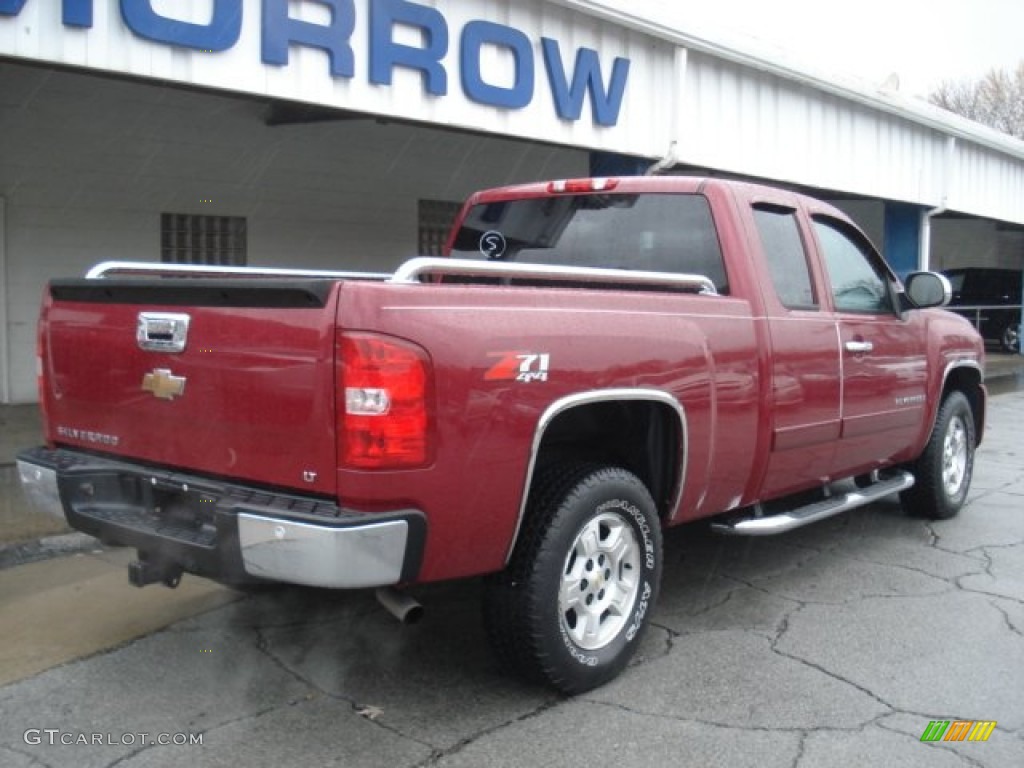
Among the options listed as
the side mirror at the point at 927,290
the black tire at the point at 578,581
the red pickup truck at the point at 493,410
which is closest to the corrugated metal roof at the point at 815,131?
the side mirror at the point at 927,290

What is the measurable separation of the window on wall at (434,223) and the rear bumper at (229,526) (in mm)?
9609

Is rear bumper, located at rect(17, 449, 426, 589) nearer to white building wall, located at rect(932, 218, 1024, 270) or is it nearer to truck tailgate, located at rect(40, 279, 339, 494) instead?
truck tailgate, located at rect(40, 279, 339, 494)

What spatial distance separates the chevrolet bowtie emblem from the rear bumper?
0.95ft

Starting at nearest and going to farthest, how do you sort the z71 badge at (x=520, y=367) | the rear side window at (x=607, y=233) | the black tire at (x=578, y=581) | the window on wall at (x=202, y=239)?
the z71 badge at (x=520, y=367), the black tire at (x=578, y=581), the rear side window at (x=607, y=233), the window on wall at (x=202, y=239)

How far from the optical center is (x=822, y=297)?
518 cm

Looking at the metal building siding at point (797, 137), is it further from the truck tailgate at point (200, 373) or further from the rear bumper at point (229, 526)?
the rear bumper at point (229, 526)

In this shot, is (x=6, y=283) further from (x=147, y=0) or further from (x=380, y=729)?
(x=380, y=729)

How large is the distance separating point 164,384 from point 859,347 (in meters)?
3.54

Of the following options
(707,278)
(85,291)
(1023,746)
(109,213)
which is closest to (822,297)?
(707,278)

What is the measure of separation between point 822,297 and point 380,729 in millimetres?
3114

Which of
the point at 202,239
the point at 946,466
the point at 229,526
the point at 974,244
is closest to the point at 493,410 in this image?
the point at 229,526

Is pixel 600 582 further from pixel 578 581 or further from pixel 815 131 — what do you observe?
pixel 815 131

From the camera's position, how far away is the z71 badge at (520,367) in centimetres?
332

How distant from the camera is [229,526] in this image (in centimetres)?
319
